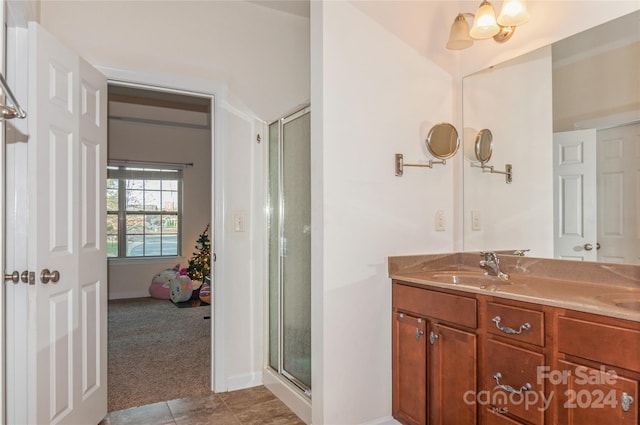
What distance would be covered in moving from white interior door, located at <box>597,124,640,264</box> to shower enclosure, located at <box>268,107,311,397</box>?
1.49 meters

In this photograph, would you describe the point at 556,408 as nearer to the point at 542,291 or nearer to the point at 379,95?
the point at 542,291

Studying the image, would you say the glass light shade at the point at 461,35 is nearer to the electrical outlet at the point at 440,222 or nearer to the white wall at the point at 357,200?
the white wall at the point at 357,200

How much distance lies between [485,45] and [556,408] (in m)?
1.90

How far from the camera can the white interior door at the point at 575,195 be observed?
1.87 metres

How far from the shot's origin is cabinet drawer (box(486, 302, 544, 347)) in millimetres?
1496

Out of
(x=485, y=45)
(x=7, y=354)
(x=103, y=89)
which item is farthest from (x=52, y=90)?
(x=485, y=45)

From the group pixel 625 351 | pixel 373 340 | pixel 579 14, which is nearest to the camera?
pixel 625 351

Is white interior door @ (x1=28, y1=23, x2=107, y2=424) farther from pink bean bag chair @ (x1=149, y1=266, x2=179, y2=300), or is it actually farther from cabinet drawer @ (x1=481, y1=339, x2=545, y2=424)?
pink bean bag chair @ (x1=149, y1=266, x2=179, y2=300)

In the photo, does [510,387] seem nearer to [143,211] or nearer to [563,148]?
[563,148]

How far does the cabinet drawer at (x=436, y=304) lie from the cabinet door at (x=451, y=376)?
0.06 metres

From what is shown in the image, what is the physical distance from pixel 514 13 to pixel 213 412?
9.07 feet

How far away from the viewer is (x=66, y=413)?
6.64 feet

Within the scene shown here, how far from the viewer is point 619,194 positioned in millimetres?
1762

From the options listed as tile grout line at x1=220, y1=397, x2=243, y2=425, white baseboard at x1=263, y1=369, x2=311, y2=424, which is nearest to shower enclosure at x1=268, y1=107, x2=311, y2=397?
white baseboard at x1=263, y1=369, x2=311, y2=424
